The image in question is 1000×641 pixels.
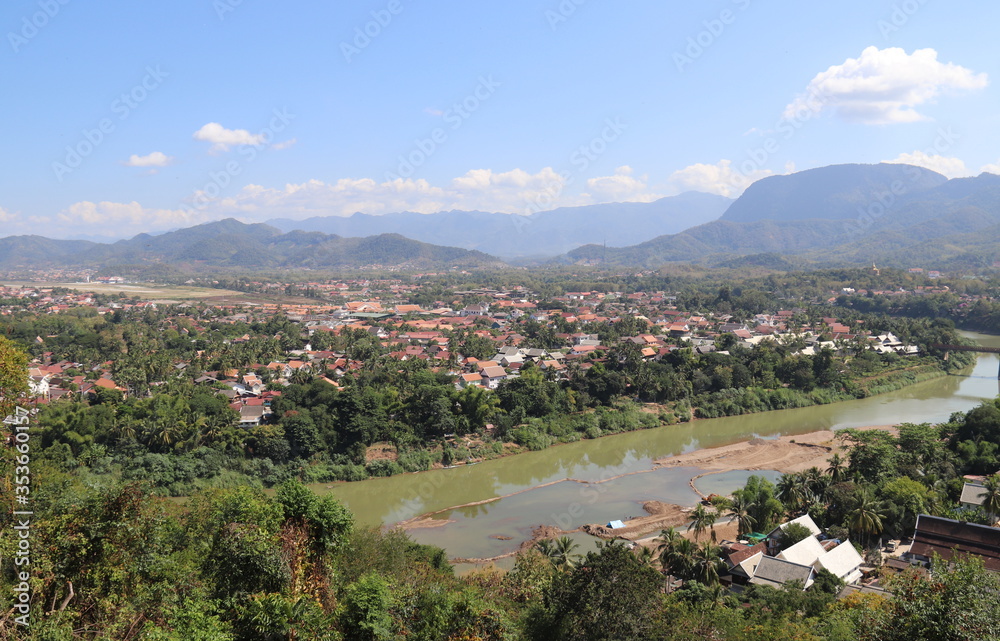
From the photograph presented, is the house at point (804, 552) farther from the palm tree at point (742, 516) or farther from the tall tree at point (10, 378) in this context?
the tall tree at point (10, 378)

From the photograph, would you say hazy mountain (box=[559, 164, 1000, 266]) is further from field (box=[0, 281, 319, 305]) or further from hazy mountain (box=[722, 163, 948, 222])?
field (box=[0, 281, 319, 305])

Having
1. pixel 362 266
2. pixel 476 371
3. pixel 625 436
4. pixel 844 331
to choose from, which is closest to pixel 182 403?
pixel 476 371

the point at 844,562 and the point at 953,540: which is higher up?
the point at 953,540

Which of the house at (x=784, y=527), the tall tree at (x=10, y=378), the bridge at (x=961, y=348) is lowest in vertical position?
the bridge at (x=961, y=348)

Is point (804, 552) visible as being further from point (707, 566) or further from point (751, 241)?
point (751, 241)

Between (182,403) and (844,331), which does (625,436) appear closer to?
(182,403)

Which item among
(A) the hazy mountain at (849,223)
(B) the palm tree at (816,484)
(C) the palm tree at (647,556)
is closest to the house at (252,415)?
(C) the palm tree at (647,556)

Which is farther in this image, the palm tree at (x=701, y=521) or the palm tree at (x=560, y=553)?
the palm tree at (x=701, y=521)

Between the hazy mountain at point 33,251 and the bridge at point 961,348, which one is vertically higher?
the hazy mountain at point 33,251

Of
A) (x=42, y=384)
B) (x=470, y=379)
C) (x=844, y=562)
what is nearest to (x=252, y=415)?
(x=470, y=379)
